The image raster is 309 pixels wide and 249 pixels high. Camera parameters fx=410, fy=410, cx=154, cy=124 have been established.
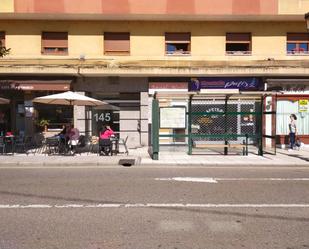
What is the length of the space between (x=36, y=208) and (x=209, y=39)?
15060mm

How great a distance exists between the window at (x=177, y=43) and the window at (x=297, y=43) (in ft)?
16.3

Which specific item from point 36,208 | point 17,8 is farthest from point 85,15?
point 36,208

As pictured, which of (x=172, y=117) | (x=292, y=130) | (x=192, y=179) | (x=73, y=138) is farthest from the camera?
(x=292, y=130)

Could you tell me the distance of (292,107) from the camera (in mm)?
19969

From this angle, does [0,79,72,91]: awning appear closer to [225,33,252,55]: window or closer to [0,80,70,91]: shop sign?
[0,80,70,91]: shop sign

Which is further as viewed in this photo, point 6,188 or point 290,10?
point 290,10

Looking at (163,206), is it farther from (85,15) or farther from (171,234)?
(85,15)

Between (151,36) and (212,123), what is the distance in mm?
5921

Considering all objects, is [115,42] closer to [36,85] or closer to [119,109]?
[119,109]

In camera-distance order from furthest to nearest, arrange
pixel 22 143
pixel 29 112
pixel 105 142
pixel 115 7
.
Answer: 1. pixel 29 112
2. pixel 115 7
3. pixel 22 143
4. pixel 105 142

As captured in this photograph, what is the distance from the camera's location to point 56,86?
18.9 meters

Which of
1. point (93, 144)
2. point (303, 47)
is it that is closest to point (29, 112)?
point (93, 144)

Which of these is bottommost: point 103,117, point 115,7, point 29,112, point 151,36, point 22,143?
point 22,143

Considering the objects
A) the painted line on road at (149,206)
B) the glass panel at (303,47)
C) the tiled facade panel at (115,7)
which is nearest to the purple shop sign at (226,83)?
the glass panel at (303,47)
